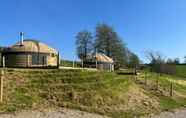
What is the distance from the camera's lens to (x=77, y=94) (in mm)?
28219

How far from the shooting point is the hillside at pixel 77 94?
25.4 metres

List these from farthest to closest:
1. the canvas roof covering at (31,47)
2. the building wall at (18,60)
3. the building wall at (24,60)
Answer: the canvas roof covering at (31,47)
the building wall at (24,60)
the building wall at (18,60)

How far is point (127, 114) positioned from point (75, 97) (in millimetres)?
4323

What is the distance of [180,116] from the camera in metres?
26.8

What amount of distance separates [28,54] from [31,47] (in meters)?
0.97

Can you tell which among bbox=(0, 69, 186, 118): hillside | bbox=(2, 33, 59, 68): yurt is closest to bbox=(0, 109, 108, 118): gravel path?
bbox=(0, 69, 186, 118): hillside

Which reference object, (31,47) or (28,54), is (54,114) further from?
(31,47)

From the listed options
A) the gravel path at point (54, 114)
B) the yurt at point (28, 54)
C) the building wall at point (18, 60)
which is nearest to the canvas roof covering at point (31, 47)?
the yurt at point (28, 54)

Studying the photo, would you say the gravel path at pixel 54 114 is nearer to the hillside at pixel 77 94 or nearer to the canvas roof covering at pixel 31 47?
the hillside at pixel 77 94

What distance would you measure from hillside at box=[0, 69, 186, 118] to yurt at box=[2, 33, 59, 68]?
10.1 m

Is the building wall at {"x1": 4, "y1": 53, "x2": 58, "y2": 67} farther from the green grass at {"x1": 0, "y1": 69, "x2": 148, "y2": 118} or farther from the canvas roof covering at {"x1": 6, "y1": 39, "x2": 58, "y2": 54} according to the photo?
the green grass at {"x1": 0, "y1": 69, "x2": 148, "y2": 118}

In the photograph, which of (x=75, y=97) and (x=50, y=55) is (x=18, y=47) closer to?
(x=50, y=55)

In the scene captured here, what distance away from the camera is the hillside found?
25.4 m

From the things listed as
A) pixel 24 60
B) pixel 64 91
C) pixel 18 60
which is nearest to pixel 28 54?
pixel 24 60
